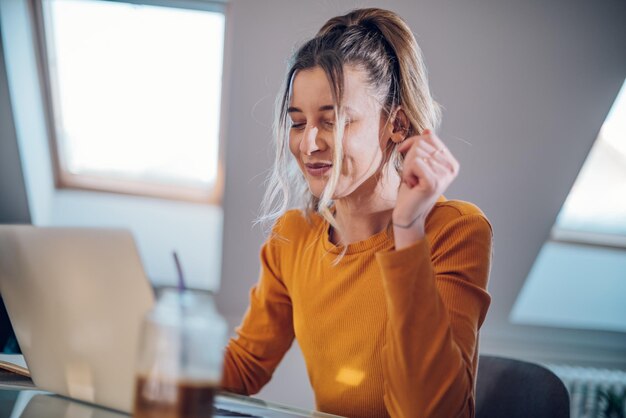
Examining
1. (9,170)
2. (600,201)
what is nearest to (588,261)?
(600,201)

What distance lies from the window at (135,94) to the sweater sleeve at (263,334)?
146 centimetres

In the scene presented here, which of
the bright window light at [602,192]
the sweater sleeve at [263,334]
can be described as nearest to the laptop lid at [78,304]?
the sweater sleeve at [263,334]

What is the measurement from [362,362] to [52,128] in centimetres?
210

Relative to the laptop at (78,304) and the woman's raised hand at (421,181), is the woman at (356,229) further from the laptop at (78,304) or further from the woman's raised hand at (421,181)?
the laptop at (78,304)

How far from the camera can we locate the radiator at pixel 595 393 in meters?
2.90

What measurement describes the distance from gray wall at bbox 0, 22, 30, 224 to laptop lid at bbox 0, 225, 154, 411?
1726 millimetres

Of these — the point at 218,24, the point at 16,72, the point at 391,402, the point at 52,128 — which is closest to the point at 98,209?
the point at 52,128

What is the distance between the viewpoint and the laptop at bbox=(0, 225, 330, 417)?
0.77 m

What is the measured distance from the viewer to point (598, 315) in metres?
3.29

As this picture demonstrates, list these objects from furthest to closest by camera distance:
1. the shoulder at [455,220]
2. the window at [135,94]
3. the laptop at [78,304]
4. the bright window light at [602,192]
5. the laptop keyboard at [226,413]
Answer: the bright window light at [602,192] < the window at [135,94] < the shoulder at [455,220] < the laptop keyboard at [226,413] < the laptop at [78,304]

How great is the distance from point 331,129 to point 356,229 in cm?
25

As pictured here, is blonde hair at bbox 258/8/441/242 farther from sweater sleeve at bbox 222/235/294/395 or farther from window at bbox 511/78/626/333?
window at bbox 511/78/626/333

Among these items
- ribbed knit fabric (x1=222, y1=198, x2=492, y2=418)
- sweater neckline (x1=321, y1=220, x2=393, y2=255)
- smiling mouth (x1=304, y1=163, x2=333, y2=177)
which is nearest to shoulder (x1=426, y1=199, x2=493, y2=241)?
ribbed knit fabric (x1=222, y1=198, x2=492, y2=418)

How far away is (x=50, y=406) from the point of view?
0.88 meters
